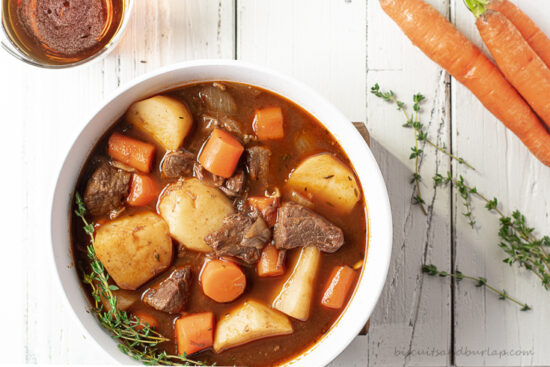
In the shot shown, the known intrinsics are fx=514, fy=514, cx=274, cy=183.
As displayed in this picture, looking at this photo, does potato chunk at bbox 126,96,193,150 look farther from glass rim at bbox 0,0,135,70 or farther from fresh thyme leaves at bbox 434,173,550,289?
fresh thyme leaves at bbox 434,173,550,289

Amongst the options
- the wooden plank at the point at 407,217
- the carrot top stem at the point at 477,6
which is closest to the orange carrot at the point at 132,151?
the wooden plank at the point at 407,217

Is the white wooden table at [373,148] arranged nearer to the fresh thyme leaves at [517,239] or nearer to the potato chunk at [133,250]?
the fresh thyme leaves at [517,239]

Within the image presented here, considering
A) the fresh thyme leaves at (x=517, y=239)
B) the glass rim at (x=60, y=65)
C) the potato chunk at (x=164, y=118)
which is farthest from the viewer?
the fresh thyme leaves at (x=517, y=239)

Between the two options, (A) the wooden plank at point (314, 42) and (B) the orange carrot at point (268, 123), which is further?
(A) the wooden plank at point (314, 42)

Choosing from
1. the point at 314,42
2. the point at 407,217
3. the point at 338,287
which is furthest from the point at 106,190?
the point at 407,217

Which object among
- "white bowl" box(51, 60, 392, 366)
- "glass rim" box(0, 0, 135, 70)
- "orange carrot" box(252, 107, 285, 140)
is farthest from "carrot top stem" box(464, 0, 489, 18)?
"glass rim" box(0, 0, 135, 70)

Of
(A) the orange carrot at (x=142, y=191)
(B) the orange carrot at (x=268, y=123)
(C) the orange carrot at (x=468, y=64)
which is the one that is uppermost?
(C) the orange carrot at (x=468, y=64)
